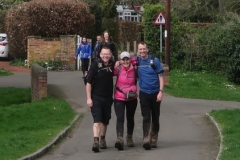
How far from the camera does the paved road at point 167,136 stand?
1089cm

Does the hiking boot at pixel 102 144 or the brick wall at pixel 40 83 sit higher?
the brick wall at pixel 40 83

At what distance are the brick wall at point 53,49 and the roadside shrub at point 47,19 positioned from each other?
117cm

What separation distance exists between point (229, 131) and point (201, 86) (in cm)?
1077

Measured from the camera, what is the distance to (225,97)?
2048cm

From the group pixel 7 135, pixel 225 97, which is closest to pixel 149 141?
pixel 7 135

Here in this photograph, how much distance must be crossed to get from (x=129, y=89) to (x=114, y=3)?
38440mm

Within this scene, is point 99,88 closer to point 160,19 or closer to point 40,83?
point 40,83

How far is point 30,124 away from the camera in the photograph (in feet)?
45.4

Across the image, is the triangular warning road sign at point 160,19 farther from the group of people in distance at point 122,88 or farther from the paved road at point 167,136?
the group of people in distance at point 122,88

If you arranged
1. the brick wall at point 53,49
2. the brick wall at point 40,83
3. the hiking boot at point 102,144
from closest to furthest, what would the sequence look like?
the hiking boot at point 102,144, the brick wall at point 40,83, the brick wall at point 53,49

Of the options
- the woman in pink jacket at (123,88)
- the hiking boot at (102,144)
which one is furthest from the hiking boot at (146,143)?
the hiking boot at (102,144)

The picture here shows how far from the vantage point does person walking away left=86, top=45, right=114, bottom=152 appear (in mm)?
11062

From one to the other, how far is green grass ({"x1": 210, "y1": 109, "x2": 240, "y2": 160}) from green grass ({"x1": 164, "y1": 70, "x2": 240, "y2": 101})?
513cm

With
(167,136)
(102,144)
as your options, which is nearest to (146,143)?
(102,144)
